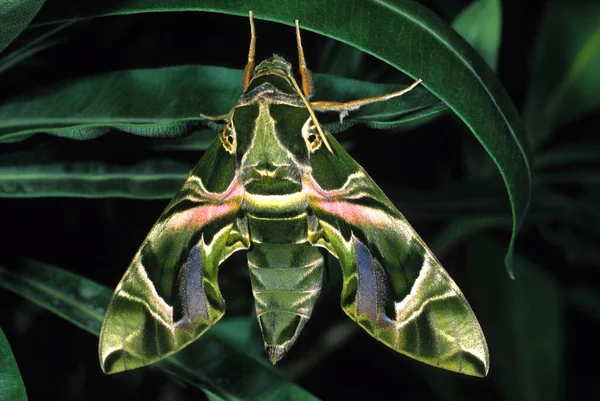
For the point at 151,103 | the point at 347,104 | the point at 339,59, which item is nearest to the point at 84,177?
the point at 151,103

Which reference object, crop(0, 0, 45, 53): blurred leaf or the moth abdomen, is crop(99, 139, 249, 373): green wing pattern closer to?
the moth abdomen

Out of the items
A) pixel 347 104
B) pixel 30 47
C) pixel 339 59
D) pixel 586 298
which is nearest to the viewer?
pixel 347 104

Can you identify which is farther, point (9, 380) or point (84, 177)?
point (84, 177)

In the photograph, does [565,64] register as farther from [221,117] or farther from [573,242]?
[221,117]

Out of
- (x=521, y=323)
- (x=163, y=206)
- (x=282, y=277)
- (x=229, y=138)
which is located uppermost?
(x=229, y=138)

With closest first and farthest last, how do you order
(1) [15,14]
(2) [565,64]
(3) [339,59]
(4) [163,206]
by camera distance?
(1) [15,14]
(3) [339,59]
(4) [163,206]
(2) [565,64]

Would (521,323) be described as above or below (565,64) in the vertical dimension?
below
